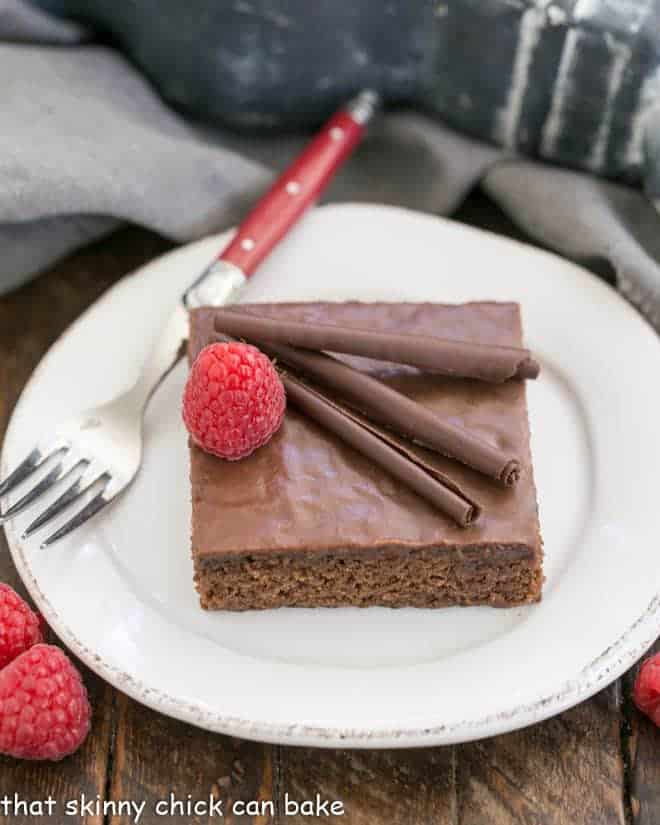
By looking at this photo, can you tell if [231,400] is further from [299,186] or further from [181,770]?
[299,186]

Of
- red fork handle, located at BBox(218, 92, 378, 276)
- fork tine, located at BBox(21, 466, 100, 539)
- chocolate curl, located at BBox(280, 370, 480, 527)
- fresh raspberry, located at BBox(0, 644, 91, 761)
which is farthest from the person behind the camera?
red fork handle, located at BBox(218, 92, 378, 276)

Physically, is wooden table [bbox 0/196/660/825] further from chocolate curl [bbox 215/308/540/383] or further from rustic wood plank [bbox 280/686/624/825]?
chocolate curl [bbox 215/308/540/383]

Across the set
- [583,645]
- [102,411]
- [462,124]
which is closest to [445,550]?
[583,645]

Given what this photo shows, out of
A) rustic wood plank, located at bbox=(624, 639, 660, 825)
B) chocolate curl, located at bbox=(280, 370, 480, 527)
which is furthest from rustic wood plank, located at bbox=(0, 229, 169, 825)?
Answer: rustic wood plank, located at bbox=(624, 639, 660, 825)

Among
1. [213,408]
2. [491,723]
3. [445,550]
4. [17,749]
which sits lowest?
[17,749]

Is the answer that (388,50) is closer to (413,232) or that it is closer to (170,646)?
(413,232)

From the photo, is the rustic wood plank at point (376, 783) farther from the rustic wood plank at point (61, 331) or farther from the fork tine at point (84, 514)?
the fork tine at point (84, 514)
